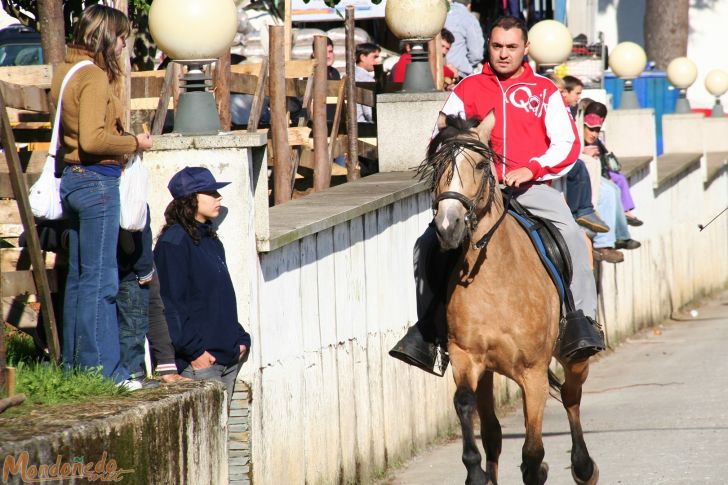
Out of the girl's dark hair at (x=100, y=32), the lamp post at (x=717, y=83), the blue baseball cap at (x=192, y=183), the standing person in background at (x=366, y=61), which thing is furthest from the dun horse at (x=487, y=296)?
the lamp post at (x=717, y=83)

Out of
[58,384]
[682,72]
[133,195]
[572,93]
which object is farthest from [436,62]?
[682,72]

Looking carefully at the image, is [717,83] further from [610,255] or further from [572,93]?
[572,93]

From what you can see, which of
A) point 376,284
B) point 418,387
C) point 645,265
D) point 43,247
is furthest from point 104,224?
point 645,265

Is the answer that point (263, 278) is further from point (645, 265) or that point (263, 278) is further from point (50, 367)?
point (645, 265)

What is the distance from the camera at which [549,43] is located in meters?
16.7

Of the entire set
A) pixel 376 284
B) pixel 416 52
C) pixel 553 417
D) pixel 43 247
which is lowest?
pixel 553 417

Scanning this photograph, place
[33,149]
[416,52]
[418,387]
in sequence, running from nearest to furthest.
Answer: [33,149] → [418,387] → [416,52]

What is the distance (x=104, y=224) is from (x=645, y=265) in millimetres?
14639

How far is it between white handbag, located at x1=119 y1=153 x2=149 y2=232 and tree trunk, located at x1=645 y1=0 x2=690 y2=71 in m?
31.3

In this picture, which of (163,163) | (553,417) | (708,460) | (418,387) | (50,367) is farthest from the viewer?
(553,417)

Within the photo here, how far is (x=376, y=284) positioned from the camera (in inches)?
422

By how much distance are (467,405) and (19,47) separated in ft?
49.5

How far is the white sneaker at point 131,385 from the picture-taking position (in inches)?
270

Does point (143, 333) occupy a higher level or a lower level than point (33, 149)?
lower
